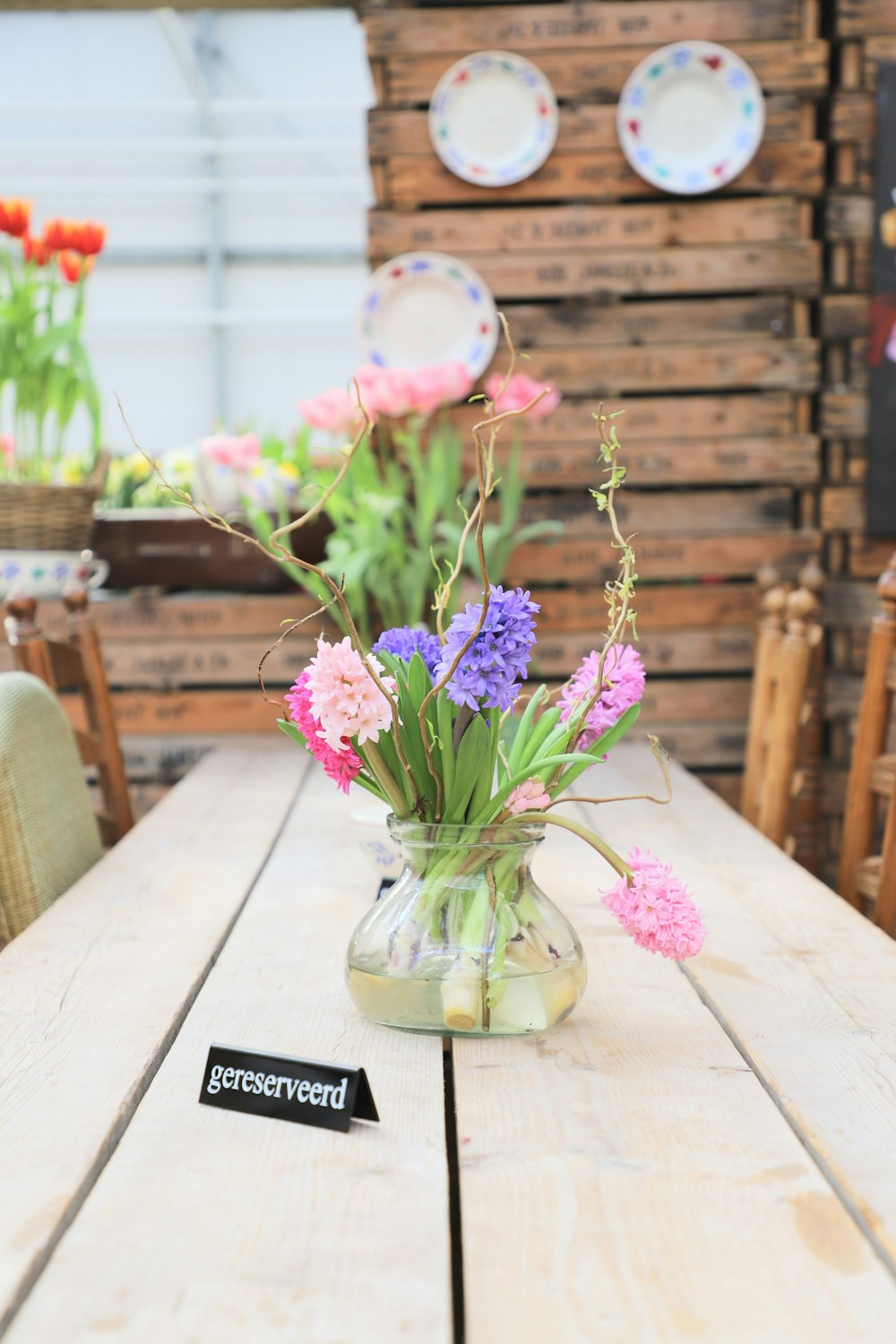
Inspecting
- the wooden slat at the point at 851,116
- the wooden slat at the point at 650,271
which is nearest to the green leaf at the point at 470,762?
the wooden slat at the point at 650,271

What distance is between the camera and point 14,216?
2.13 meters

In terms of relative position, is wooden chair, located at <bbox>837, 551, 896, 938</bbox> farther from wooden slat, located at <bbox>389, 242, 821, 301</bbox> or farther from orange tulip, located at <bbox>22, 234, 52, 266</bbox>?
orange tulip, located at <bbox>22, 234, 52, 266</bbox>

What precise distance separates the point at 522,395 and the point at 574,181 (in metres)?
0.51

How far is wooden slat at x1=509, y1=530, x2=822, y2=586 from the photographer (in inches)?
100.0

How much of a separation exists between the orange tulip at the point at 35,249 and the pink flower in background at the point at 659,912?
1.85 m

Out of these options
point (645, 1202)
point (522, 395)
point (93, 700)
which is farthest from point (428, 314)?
point (645, 1202)

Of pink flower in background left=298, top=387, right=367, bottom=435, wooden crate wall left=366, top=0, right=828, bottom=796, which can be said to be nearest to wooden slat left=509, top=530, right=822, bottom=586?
wooden crate wall left=366, top=0, right=828, bottom=796

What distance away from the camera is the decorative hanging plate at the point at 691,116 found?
241cm

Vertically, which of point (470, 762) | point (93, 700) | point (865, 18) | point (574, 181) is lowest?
point (93, 700)

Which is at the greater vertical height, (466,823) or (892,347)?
(892,347)

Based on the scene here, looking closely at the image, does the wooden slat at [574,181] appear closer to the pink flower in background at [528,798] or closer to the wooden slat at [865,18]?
the wooden slat at [865,18]

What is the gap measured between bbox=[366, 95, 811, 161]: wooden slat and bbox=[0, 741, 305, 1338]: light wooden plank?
4.75ft

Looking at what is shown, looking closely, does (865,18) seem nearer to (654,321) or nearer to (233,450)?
(654,321)

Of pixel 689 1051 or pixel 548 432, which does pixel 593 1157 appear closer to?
pixel 689 1051
